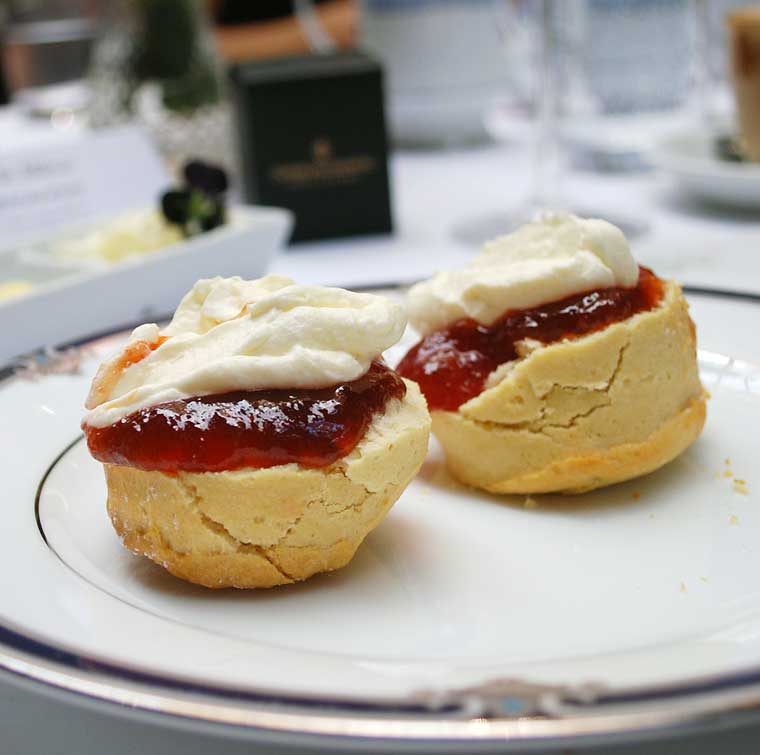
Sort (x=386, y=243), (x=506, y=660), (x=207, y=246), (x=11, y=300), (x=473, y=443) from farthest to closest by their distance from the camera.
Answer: (x=386, y=243)
(x=207, y=246)
(x=11, y=300)
(x=473, y=443)
(x=506, y=660)

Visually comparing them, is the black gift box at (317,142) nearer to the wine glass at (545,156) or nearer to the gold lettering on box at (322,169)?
the gold lettering on box at (322,169)

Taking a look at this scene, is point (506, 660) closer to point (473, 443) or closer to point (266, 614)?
point (266, 614)

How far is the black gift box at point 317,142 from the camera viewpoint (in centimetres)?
300

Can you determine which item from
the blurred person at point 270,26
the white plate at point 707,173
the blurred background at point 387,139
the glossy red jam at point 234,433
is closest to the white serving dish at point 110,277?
the blurred background at point 387,139

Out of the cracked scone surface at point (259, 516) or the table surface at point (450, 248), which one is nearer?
the table surface at point (450, 248)

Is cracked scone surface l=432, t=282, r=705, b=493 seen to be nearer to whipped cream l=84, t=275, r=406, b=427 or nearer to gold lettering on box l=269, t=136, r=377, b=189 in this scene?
whipped cream l=84, t=275, r=406, b=427

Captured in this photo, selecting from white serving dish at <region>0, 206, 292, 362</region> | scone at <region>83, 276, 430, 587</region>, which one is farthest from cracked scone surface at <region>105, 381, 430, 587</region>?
white serving dish at <region>0, 206, 292, 362</region>

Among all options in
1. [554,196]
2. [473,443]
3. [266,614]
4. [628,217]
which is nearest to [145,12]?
[554,196]

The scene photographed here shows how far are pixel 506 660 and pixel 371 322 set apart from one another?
43cm

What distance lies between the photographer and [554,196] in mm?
3291

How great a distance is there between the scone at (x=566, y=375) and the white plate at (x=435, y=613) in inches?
2.2

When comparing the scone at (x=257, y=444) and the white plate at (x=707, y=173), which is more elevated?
the scone at (x=257, y=444)

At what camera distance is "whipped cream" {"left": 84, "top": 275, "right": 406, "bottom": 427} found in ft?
3.99

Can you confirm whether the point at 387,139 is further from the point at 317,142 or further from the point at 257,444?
the point at 257,444
